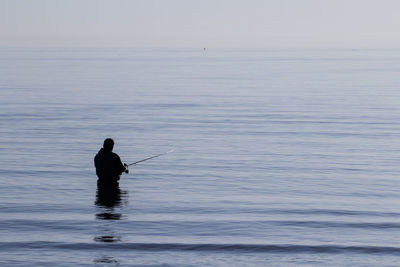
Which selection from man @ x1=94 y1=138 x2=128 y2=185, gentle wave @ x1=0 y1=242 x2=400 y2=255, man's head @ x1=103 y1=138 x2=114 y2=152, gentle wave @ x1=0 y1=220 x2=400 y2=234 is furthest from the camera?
man @ x1=94 y1=138 x2=128 y2=185

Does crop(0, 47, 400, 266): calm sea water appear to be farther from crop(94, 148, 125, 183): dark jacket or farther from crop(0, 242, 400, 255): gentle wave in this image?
crop(94, 148, 125, 183): dark jacket

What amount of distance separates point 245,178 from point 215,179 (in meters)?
1.07

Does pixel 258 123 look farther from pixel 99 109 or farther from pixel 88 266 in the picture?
pixel 88 266

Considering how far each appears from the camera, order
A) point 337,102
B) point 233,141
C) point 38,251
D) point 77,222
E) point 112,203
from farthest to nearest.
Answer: point 337,102
point 233,141
point 112,203
point 77,222
point 38,251

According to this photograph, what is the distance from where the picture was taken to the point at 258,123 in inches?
1791

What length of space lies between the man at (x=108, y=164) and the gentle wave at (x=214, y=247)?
4581 millimetres

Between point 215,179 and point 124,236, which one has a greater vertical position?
point 215,179

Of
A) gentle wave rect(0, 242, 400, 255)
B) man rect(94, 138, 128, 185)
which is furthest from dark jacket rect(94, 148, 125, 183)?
gentle wave rect(0, 242, 400, 255)

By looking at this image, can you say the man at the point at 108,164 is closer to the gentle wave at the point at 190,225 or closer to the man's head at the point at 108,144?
the man's head at the point at 108,144

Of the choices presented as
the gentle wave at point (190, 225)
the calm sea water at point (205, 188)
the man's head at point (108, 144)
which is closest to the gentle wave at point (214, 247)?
the calm sea water at point (205, 188)

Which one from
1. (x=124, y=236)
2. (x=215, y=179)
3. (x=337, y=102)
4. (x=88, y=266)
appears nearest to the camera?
(x=88, y=266)

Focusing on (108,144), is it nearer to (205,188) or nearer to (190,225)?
(190,225)

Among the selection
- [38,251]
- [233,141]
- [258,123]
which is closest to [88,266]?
[38,251]

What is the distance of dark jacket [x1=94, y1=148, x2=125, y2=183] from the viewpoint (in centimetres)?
2175
